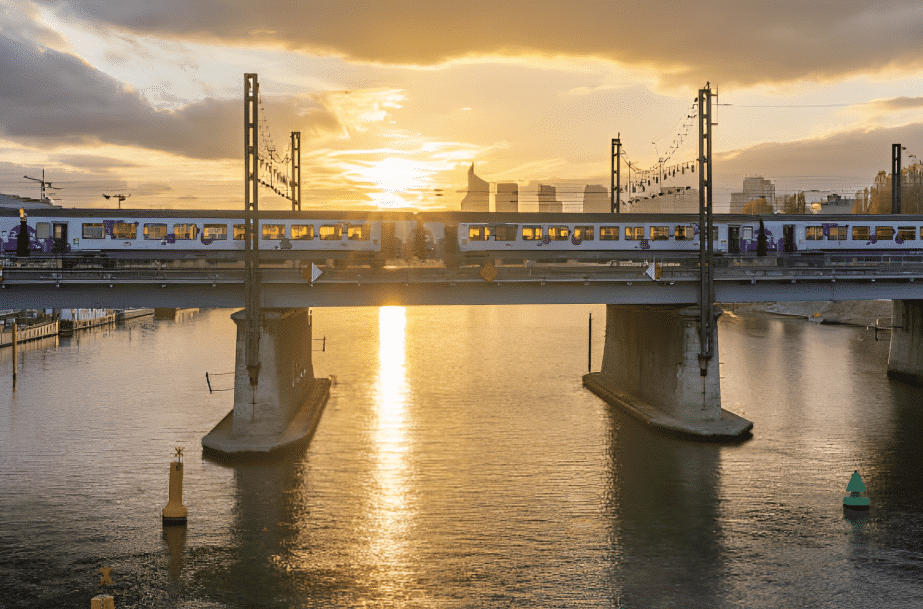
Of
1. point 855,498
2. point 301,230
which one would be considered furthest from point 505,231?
point 855,498

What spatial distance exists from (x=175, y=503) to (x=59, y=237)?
23.7 meters

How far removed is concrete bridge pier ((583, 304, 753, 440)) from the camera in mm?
42094

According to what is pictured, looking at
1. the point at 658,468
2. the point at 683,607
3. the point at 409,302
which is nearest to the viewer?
the point at 683,607

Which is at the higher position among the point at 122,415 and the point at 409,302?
the point at 409,302

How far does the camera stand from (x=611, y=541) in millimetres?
27766

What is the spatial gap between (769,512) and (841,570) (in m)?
5.26

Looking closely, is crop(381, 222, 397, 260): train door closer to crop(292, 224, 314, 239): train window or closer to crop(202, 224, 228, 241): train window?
crop(292, 224, 314, 239): train window

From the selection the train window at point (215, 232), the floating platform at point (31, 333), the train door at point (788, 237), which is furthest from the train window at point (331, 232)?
the floating platform at point (31, 333)

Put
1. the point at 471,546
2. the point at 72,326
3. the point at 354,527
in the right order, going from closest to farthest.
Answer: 1. the point at 471,546
2. the point at 354,527
3. the point at 72,326

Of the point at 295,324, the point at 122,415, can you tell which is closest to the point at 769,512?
the point at 295,324

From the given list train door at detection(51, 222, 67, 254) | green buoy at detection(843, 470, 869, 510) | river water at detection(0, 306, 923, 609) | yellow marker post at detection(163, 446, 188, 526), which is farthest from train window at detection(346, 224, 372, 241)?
green buoy at detection(843, 470, 869, 510)

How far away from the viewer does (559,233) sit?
162 feet

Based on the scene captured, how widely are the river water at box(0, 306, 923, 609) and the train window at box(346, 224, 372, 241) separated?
10859 mm

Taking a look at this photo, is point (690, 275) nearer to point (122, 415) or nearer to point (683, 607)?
point (683, 607)
